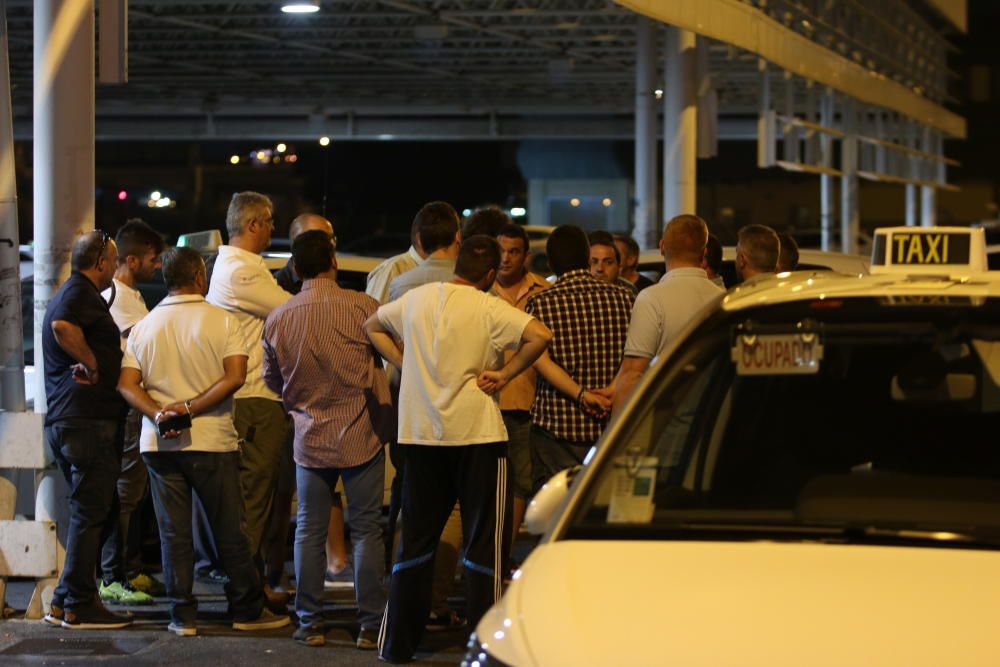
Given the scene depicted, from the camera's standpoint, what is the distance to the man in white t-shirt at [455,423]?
698 cm

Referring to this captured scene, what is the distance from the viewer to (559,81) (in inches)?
1107

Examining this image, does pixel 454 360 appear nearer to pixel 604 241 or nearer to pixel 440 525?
pixel 440 525

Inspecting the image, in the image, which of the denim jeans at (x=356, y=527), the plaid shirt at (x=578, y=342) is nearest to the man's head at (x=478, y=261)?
the plaid shirt at (x=578, y=342)

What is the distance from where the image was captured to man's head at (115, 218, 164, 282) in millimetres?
8688

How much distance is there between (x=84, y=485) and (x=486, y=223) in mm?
2540

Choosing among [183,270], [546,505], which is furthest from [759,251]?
[546,505]

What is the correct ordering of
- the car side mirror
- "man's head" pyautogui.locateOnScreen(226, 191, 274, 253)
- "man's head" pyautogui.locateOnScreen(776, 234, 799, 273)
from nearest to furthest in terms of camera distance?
the car side mirror < "man's head" pyautogui.locateOnScreen(226, 191, 274, 253) < "man's head" pyautogui.locateOnScreen(776, 234, 799, 273)

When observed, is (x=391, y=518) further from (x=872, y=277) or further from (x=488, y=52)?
(x=488, y=52)

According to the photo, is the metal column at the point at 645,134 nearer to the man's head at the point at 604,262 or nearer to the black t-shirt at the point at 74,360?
the man's head at the point at 604,262

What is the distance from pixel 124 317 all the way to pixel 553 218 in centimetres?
3196

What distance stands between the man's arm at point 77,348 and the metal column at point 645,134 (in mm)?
12777

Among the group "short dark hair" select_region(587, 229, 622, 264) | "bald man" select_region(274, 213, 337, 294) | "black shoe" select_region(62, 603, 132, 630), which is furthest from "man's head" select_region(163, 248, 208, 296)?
"short dark hair" select_region(587, 229, 622, 264)

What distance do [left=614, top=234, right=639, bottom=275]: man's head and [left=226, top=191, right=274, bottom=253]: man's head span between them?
8.55 feet

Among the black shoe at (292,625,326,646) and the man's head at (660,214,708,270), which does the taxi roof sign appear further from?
the black shoe at (292,625,326,646)
